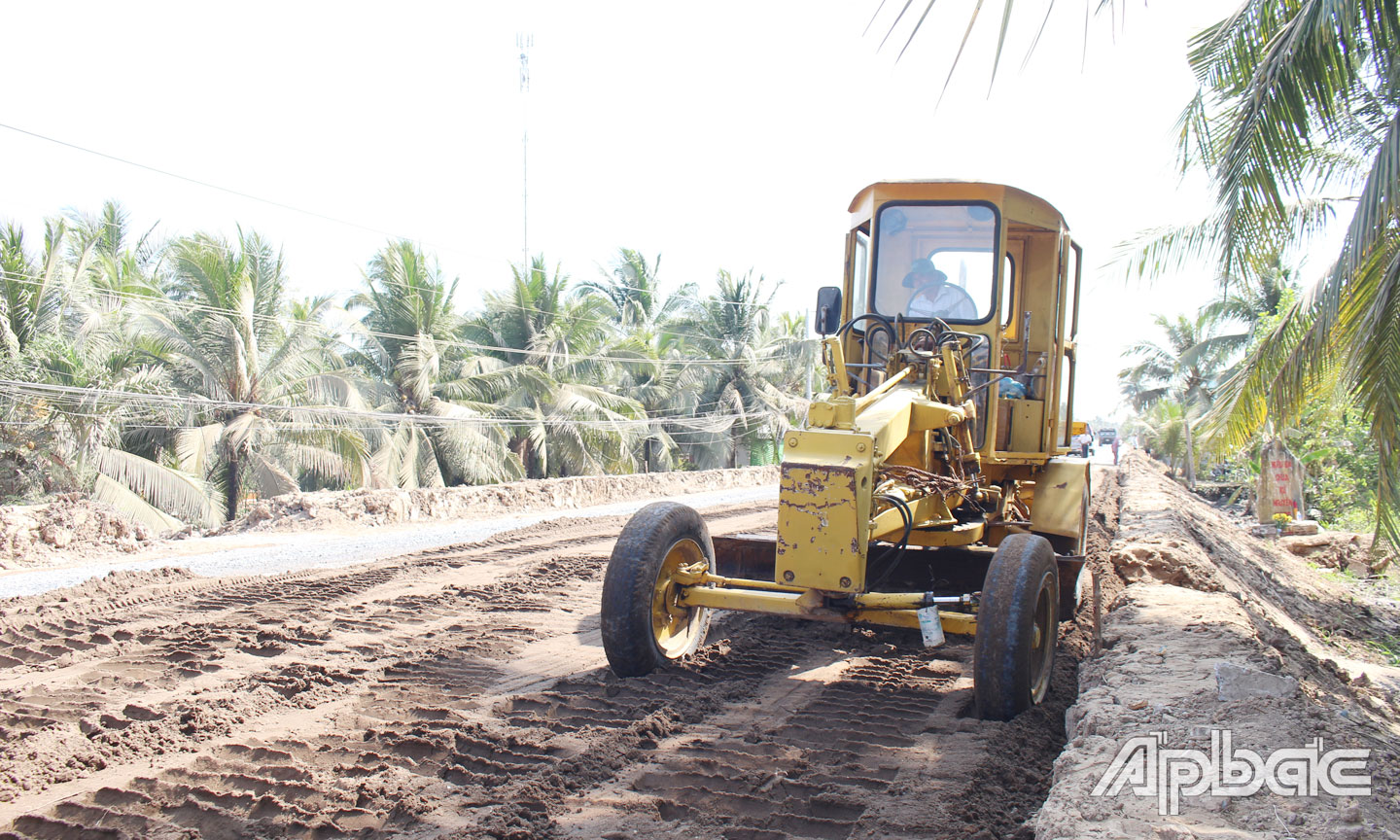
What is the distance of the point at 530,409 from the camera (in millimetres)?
27391

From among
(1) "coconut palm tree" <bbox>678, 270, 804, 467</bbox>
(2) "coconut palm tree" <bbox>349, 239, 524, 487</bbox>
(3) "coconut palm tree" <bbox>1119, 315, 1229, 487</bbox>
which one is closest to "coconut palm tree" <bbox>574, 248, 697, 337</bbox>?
(1) "coconut palm tree" <bbox>678, 270, 804, 467</bbox>

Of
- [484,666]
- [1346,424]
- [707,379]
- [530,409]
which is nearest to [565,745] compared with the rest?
[484,666]

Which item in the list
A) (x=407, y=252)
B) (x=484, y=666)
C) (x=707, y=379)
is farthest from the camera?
(x=707, y=379)

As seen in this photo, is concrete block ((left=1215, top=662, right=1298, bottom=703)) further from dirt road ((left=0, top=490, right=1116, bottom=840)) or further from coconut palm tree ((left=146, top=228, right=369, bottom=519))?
coconut palm tree ((left=146, top=228, right=369, bottom=519))

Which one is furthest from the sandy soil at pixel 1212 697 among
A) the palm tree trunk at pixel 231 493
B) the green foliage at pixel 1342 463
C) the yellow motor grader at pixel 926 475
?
the palm tree trunk at pixel 231 493

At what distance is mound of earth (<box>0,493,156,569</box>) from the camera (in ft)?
36.9

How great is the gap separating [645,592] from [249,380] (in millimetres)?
17674

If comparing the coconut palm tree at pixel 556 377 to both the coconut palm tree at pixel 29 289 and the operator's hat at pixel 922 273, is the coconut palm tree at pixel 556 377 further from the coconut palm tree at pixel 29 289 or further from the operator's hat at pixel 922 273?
the operator's hat at pixel 922 273

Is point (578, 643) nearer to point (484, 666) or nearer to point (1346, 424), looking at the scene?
point (484, 666)

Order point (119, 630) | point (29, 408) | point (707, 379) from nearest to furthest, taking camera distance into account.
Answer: point (119, 630), point (29, 408), point (707, 379)

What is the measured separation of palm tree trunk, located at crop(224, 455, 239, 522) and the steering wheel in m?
17.7

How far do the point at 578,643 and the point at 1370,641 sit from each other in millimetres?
9583

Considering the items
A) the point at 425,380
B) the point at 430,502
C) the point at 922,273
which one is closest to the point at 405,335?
the point at 425,380

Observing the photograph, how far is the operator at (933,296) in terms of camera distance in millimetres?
6797
